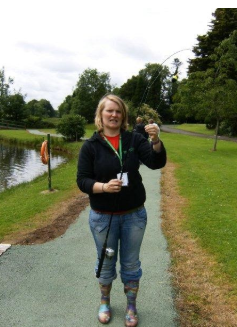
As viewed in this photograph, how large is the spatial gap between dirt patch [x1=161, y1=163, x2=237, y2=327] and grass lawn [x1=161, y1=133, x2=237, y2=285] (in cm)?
20

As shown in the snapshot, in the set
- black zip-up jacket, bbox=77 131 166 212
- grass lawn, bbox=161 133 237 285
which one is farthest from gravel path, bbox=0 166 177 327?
black zip-up jacket, bbox=77 131 166 212

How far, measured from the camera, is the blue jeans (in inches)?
120

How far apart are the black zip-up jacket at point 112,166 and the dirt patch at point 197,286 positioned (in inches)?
57.1

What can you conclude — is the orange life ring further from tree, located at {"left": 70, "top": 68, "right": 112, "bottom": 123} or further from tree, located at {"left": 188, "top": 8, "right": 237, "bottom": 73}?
tree, located at {"left": 70, "top": 68, "right": 112, "bottom": 123}

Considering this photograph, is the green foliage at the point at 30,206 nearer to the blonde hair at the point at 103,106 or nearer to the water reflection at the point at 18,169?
the water reflection at the point at 18,169

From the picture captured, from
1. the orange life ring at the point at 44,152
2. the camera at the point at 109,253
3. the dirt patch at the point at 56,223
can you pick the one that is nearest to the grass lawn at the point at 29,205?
the dirt patch at the point at 56,223

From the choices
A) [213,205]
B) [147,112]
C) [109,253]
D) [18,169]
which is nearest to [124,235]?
[109,253]

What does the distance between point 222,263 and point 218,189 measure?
5.59 metres

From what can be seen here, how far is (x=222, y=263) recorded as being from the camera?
185 inches

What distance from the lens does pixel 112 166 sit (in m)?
2.94

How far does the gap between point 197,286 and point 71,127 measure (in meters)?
28.4

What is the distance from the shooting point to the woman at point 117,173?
2.95m

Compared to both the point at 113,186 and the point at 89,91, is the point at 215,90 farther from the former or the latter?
the point at 89,91

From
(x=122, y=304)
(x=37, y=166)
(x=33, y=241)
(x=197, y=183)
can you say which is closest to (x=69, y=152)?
(x=37, y=166)
